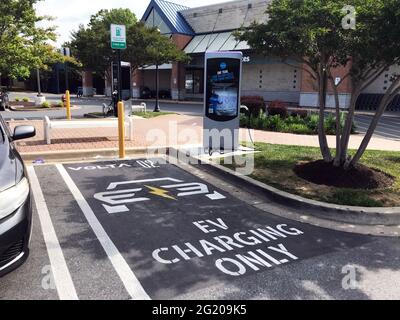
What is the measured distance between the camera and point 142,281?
12.2 feet

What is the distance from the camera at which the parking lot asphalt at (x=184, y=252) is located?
142 inches

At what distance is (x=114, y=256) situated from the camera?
423 cm

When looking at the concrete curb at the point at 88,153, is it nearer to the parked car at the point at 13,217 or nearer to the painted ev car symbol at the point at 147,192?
the painted ev car symbol at the point at 147,192

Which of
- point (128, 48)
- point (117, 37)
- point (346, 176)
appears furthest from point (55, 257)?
point (128, 48)

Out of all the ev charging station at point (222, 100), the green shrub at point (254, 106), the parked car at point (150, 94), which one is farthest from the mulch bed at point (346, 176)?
the parked car at point (150, 94)

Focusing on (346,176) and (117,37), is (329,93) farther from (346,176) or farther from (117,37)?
(346,176)

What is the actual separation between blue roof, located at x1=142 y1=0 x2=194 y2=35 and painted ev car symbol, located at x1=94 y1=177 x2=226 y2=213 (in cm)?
3403

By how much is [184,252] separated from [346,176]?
3.87 m

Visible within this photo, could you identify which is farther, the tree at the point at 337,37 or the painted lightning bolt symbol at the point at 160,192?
the painted lightning bolt symbol at the point at 160,192

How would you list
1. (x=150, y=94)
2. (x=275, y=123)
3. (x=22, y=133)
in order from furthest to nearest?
(x=150, y=94) < (x=275, y=123) < (x=22, y=133)

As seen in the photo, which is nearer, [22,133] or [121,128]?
[22,133]

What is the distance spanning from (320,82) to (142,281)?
521 centimetres

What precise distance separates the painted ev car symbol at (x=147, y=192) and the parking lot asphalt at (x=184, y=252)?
0.06 ft
